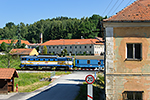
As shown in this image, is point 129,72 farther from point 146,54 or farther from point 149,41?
point 149,41

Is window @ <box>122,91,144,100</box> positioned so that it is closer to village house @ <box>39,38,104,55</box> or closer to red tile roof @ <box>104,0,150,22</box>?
red tile roof @ <box>104,0,150,22</box>

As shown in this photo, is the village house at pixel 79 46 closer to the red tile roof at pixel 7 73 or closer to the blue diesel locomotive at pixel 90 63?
the blue diesel locomotive at pixel 90 63

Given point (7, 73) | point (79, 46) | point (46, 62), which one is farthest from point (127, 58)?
point (79, 46)

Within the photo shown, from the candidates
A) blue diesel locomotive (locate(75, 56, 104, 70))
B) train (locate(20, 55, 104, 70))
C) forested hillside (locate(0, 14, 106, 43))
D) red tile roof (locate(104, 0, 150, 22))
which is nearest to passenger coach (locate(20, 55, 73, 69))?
train (locate(20, 55, 104, 70))

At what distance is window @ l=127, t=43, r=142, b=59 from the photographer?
10.0 meters

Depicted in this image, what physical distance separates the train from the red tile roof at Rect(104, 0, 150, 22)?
91.1 ft

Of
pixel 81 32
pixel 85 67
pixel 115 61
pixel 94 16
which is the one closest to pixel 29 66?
pixel 85 67

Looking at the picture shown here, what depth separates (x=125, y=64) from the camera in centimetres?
997

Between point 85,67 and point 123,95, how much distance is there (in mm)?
30070

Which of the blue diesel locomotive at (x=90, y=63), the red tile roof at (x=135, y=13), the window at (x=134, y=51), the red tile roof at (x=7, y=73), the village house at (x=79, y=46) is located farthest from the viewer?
the village house at (x=79, y=46)

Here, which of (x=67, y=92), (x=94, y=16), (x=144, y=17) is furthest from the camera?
(x=94, y=16)

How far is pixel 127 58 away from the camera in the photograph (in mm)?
9992

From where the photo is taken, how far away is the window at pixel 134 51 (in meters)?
10.0

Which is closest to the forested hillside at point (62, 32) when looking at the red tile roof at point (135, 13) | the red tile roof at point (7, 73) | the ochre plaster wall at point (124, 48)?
the red tile roof at point (7, 73)
